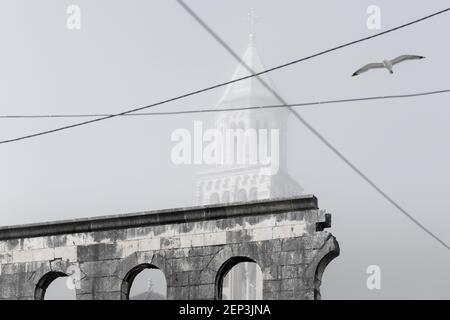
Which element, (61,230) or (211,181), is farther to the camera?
(211,181)

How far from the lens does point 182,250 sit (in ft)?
70.8

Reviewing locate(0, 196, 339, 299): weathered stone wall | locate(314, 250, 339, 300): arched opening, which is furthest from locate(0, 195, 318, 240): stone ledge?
locate(314, 250, 339, 300): arched opening

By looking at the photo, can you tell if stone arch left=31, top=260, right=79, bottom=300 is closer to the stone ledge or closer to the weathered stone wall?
the weathered stone wall

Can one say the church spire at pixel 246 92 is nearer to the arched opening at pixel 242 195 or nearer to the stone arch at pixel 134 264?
the arched opening at pixel 242 195

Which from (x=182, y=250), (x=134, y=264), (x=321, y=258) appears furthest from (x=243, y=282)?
(x=321, y=258)

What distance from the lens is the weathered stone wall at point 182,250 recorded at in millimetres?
20656

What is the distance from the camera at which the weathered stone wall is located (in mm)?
20656

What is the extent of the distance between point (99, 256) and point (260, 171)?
78021mm

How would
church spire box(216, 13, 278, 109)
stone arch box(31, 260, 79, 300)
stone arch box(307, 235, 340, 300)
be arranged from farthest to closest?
church spire box(216, 13, 278, 109) → stone arch box(31, 260, 79, 300) → stone arch box(307, 235, 340, 300)

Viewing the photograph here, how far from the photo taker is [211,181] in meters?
101

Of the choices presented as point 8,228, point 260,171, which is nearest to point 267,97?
point 260,171
